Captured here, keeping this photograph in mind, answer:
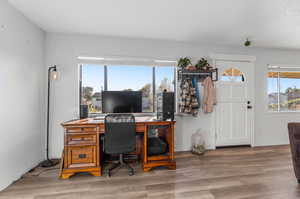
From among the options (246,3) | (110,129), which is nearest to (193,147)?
(110,129)

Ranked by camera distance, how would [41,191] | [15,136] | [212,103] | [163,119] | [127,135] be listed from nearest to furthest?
[41,191] → [15,136] → [127,135] → [163,119] → [212,103]

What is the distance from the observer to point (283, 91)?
362 cm

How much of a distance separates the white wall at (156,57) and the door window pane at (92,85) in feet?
0.53

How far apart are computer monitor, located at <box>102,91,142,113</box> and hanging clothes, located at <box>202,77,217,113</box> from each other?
1.45 m

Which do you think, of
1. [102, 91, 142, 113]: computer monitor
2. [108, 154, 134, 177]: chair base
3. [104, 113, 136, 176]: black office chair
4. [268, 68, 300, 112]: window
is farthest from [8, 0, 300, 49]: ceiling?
[108, 154, 134, 177]: chair base

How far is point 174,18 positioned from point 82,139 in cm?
232

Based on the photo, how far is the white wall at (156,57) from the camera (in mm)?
2710

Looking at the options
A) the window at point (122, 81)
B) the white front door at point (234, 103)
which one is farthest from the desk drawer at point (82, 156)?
the white front door at point (234, 103)

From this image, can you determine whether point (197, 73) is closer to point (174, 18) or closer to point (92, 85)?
point (174, 18)

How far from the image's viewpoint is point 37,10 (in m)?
2.00

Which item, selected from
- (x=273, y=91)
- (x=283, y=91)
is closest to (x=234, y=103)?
(x=273, y=91)

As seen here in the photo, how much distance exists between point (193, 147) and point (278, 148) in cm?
202

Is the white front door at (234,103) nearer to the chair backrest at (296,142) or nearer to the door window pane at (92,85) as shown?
the chair backrest at (296,142)

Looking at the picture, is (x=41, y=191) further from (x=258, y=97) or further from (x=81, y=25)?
(x=258, y=97)
